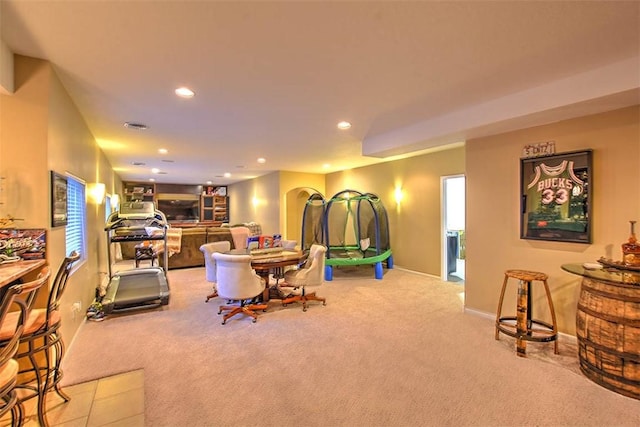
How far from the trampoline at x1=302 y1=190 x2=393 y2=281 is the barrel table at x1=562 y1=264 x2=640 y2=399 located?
3556mm

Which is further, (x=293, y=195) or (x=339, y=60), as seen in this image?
(x=293, y=195)

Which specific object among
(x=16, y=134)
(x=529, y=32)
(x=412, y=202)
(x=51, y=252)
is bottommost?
(x=51, y=252)

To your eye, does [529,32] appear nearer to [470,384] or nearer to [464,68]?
[464,68]

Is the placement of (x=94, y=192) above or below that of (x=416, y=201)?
above

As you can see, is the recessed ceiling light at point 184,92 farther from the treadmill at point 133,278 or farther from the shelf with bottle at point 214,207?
the shelf with bottle at point 214,207

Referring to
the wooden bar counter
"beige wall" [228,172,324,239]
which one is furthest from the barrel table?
"beige wall" [228,172,324,239]

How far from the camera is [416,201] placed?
629 cm

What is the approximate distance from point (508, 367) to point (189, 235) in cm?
654

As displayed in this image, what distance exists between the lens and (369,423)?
1.92 m

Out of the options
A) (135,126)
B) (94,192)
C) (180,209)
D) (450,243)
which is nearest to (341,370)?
(135,126)

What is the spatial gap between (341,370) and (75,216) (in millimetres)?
3489

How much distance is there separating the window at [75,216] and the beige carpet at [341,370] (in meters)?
1.02

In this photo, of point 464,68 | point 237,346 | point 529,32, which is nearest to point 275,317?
point 237,346

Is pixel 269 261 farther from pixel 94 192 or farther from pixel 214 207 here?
pixel 214 207
